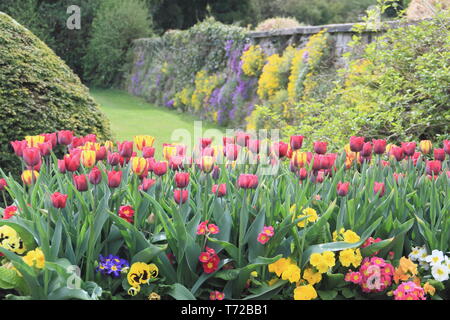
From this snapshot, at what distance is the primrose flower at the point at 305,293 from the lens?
1818 mm

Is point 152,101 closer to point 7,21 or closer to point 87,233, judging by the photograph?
point 7,21

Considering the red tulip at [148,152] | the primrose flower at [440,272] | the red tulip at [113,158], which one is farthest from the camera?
the red tulip at [148,152]

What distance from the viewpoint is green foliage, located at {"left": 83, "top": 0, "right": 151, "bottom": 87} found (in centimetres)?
1852

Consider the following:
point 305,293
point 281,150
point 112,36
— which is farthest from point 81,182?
point 112,36

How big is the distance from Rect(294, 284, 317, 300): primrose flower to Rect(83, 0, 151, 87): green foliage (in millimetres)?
17416

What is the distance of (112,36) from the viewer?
18.5 metres

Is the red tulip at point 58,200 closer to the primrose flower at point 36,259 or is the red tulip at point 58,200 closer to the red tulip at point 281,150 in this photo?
the primrose flower at point 36,259

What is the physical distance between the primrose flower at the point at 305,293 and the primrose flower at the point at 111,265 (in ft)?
1.94

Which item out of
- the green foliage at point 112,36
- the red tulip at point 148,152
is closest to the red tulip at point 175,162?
the red tulip at point 148,152

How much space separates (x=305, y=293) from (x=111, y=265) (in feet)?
2.21

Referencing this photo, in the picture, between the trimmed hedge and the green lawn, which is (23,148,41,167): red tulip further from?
the green lawn

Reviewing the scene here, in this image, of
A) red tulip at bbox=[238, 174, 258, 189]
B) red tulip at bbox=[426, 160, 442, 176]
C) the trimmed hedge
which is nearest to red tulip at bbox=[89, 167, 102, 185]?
red tulip at bbox=[238, 174, 258, 189]

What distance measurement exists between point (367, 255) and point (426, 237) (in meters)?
0.26

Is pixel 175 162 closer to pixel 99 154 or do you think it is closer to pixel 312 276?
pixel 99 154
